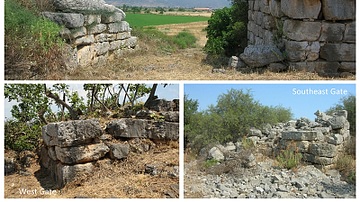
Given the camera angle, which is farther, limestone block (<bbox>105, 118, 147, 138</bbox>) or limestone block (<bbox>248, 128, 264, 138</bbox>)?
limestone block (<bbox>248, 128, 264, 138</bbox>)

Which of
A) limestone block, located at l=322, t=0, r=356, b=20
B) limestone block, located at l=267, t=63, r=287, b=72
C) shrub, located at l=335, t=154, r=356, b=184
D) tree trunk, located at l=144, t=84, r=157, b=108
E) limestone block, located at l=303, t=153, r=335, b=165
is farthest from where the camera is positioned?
limestone block, located at l=267, t=63, r=287, b=72

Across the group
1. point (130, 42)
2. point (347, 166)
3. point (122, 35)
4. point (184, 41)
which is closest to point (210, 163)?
point (347, 166)

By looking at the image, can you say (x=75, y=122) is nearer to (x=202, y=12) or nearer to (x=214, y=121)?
(x=214, y=121)

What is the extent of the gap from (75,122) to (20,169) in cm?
120

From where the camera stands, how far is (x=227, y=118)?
7371 mm

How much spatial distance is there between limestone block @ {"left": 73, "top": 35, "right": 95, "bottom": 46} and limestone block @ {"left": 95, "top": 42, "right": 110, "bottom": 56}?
0.31 metres

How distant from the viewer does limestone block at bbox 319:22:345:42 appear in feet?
31.1

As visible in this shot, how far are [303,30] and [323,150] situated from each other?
2.64 m

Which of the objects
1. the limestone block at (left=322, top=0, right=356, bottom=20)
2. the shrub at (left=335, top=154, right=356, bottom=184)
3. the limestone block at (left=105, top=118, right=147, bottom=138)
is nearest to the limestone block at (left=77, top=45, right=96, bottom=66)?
the limestone block at (left=105, top=118, right=147, bottom=138)

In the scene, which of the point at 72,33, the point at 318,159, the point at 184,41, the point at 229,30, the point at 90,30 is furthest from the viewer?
the point at 184,41

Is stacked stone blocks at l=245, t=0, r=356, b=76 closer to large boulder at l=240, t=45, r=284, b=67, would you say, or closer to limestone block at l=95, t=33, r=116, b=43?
large boulder at l=240, t=45, r=284, b=67

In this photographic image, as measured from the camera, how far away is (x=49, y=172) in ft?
23.8

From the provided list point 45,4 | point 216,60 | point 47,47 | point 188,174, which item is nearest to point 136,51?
point 216,60

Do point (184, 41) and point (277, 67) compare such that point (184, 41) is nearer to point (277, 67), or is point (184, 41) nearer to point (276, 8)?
point (276, 8)
